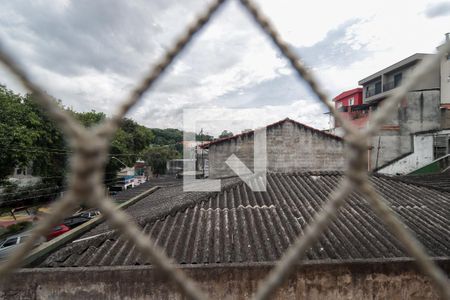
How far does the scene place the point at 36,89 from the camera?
2.22ft

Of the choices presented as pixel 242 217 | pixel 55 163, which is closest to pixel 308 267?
pixel 242 217

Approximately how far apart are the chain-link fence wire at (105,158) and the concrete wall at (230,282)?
97.8 inches

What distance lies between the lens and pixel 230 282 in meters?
2.99

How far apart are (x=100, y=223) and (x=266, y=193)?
3.82 metres

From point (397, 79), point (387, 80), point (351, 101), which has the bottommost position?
point (351, 101)

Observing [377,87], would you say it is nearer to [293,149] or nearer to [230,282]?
[293,149]

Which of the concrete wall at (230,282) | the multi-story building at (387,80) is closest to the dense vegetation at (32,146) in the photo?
the concrete wall at (230,282)

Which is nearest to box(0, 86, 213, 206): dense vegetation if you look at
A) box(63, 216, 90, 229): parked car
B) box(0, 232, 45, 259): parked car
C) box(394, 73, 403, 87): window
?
box(63, 216, 90, 229): parked car

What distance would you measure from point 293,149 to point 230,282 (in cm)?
830

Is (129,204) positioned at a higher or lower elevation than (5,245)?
higher

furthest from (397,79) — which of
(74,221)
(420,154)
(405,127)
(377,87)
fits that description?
(74,221)

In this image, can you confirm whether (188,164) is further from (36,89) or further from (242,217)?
(36,89)

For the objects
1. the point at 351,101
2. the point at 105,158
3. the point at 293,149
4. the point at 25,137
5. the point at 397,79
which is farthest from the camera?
the point at 351,101

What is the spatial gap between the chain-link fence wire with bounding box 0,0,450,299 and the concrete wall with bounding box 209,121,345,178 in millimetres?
9849
